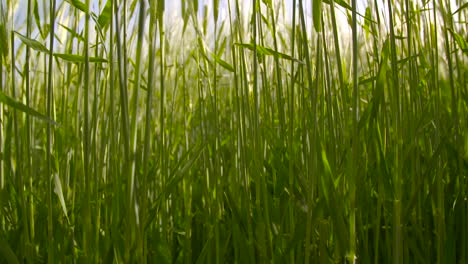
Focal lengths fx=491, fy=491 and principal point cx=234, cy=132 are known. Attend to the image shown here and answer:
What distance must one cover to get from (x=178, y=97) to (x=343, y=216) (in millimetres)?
990

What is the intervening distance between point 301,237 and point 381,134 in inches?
7.6

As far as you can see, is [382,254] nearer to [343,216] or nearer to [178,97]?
[343,216]

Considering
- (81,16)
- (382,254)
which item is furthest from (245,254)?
(81,16)

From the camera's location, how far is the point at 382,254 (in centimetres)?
80

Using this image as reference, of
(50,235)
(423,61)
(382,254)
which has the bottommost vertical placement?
(382,254)

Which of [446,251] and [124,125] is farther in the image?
[446,251]

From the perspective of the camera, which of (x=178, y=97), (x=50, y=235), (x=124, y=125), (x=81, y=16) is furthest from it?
(x=178, y=97)

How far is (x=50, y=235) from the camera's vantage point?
567mm

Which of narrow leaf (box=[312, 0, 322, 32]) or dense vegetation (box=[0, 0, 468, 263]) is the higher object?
narrow leaf (box=[312, 0, 322, 32])

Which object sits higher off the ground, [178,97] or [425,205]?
[178,97]

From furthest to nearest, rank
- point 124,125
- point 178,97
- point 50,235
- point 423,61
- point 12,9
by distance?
point 178,97
point 423,61
point 12,9
point 50,235
point 124,125

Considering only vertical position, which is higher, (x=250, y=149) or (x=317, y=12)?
(x=317, y=12)

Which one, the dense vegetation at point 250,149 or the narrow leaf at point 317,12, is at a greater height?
the narrow leaf at point 317,12

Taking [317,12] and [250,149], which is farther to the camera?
[250,149]
